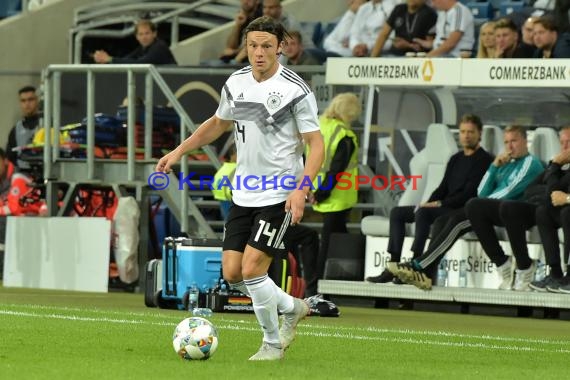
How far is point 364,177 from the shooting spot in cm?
1712

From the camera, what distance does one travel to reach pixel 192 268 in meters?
14.4

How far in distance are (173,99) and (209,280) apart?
132 inches

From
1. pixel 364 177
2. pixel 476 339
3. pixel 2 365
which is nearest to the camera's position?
pixel 2 365

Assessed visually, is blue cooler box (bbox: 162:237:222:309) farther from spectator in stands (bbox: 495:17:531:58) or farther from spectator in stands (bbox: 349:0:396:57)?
spectator in stands (bbox: 349:0:396:57)

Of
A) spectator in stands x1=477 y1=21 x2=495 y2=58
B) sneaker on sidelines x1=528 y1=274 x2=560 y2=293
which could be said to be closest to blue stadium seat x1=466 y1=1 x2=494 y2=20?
spectator in stands x1=477 y1=21 x2=495 y2=58

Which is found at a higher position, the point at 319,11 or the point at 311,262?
the point at 319,11

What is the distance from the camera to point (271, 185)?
8.72 m

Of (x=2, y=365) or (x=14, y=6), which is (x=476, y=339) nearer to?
(x=2, y=365)

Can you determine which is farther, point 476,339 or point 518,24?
point 518,24

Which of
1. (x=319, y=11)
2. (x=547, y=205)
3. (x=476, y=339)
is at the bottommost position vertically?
(x=476, y=339)

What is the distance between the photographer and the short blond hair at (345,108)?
15711mm

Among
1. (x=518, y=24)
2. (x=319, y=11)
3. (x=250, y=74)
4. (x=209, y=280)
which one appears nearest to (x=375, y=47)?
(x=518, y=24)

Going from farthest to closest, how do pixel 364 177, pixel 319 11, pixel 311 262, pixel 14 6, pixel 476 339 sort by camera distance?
pixel 14 6 → pixel 319 11 → pixel 364 177 → pixel 311 262 → pixel 476 339

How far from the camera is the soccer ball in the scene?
8555mm
